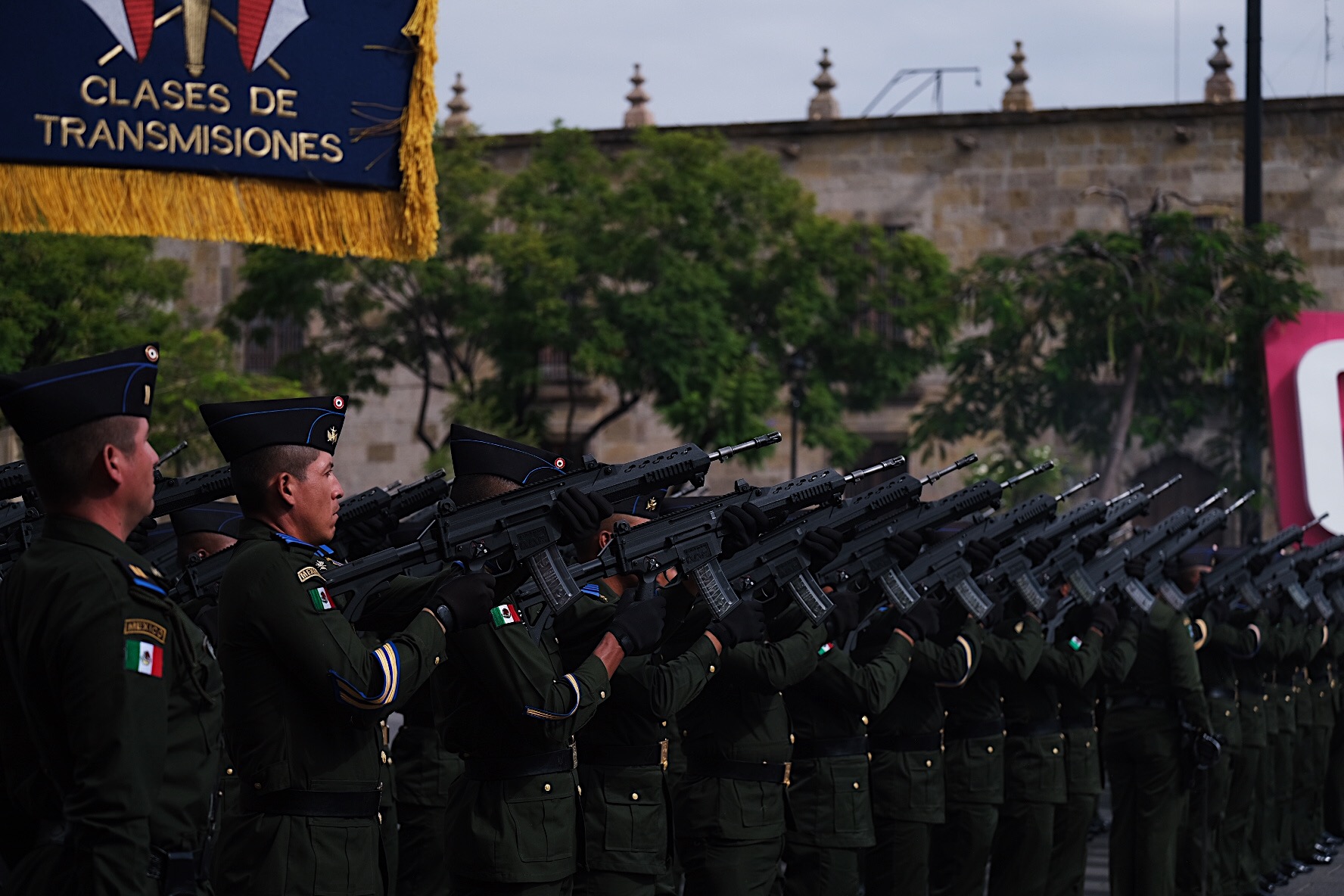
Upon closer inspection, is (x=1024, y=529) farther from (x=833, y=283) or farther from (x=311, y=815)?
(x=833, y=283)

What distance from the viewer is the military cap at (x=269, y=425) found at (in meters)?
4.55

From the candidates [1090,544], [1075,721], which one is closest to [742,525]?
[1090,544]

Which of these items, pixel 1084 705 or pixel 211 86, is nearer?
pixel 211 86

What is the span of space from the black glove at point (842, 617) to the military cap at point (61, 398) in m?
3.83

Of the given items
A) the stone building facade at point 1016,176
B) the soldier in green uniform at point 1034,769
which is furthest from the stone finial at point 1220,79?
the soldier in green uniform at point 1034,769

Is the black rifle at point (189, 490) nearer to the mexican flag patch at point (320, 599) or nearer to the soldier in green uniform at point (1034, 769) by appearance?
the mexican flag patch at point (320, 599)

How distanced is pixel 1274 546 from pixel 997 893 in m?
3.88

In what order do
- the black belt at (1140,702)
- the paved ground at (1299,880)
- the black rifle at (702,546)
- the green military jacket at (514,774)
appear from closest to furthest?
the green military jacket at (514,774), the black rifle at (702,546), the black belt at (1140,702), the paved ground at (1299,880)

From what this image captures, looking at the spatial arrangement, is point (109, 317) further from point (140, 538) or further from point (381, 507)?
point (381, 507)

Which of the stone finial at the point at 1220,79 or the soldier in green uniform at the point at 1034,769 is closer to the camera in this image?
the soldier in green uniform at the point at 1034,769

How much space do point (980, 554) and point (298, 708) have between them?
4.16 m

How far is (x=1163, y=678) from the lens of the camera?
361 inches

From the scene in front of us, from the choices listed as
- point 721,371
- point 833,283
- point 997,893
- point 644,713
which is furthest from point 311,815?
point 833,283

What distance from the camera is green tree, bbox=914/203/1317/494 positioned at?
18.7m
